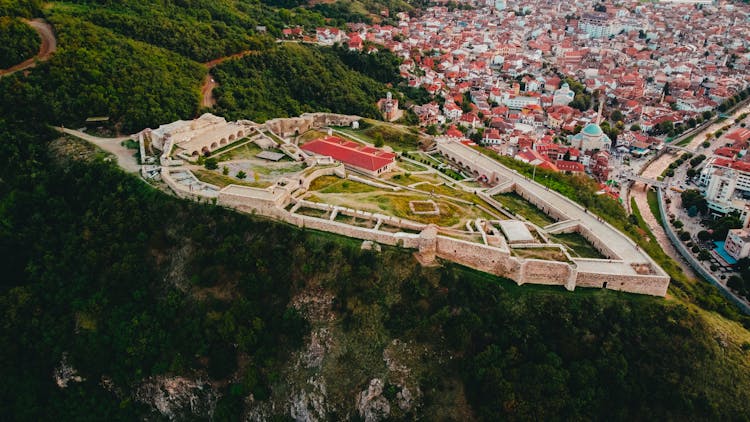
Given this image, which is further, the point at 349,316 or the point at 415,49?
the point at 415,49

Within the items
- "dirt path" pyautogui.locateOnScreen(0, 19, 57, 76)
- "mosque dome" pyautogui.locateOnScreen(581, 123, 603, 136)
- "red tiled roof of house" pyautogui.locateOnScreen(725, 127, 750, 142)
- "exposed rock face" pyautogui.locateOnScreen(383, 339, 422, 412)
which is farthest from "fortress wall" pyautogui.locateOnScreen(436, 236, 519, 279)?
"red tiled roof of house" pyautogui.locateOnScreen(725, 127, 750, 142)

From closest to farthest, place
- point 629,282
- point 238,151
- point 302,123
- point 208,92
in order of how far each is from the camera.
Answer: point 629,282
point 238,151
point 302,123
point 208,92

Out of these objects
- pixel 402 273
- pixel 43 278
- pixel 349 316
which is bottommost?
Result: pixel 43 278

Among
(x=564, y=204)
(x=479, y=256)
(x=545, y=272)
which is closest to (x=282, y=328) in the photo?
(x=479, y=256)

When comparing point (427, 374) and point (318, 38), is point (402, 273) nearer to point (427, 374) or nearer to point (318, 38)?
point (427, 374)

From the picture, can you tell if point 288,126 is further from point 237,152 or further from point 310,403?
point 310,403

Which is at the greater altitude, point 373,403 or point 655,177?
point 373,403

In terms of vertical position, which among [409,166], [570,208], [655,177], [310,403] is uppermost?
[570,208]

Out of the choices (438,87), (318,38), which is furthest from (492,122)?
(318,38)

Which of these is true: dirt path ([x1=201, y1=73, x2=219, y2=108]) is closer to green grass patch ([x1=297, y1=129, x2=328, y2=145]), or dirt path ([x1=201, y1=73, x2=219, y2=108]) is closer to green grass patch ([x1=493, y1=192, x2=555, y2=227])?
green grass patch ([x1=297, y1=129, x2=328, y2=145])
